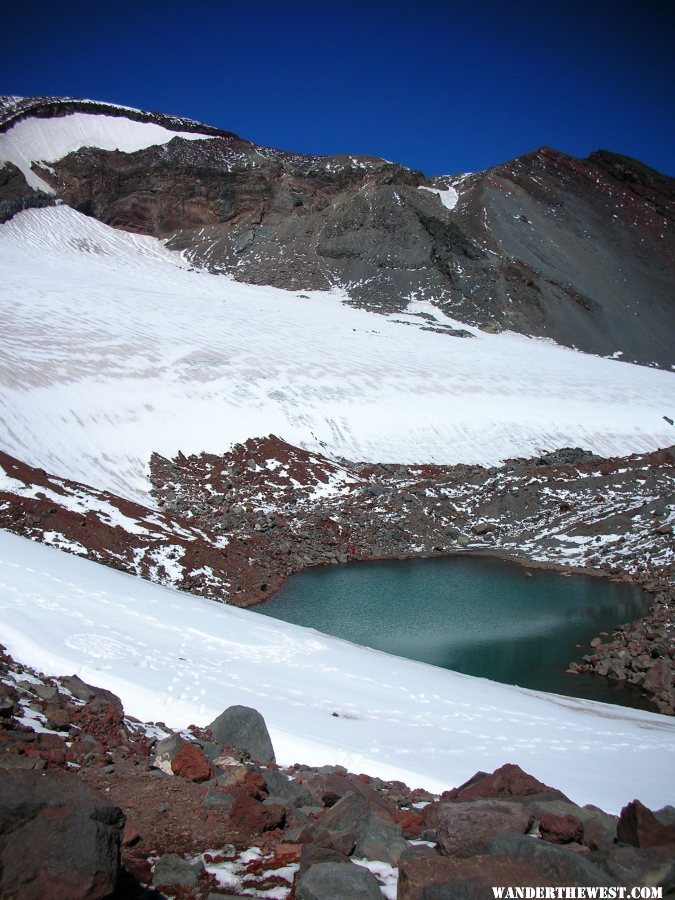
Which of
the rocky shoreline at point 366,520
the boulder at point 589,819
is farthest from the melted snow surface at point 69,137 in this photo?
the boulder at point 589,819

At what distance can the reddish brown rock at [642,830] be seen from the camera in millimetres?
4855

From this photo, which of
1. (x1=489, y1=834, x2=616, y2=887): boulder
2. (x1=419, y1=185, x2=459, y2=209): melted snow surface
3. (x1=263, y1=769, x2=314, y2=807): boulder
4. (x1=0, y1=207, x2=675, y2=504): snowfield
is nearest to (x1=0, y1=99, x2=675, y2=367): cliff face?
(x1=419, y1=185, x2=459, y2=209): melted snow surface

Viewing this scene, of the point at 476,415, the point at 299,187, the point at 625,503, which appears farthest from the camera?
the point at 299,187

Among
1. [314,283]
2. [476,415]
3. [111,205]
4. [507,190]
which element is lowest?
[476,415]

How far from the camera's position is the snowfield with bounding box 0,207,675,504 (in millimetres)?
30328

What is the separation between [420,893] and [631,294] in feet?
239

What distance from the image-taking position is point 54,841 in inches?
148

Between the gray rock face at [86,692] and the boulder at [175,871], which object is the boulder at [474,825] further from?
the gray rock face at [86,692]

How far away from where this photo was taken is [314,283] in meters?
62.5

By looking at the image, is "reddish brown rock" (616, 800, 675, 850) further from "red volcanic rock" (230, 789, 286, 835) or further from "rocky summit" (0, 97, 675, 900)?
"red volcanic rock" (230, 789, 286, 835)

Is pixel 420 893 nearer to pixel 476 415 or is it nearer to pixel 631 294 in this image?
pixel 476 415

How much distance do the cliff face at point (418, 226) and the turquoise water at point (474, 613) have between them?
37782mm

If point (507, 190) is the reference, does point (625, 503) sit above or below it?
below

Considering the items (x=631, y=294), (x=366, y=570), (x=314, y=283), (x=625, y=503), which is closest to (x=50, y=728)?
(x=366, y=570)
